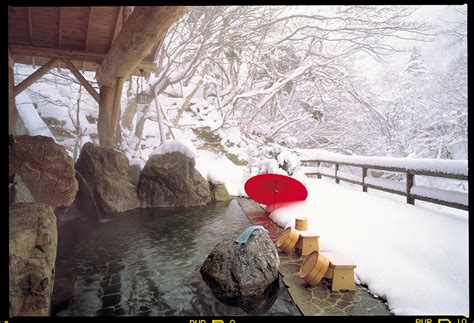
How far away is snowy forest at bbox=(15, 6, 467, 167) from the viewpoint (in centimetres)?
1293

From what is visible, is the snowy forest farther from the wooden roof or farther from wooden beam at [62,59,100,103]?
the wooden roof

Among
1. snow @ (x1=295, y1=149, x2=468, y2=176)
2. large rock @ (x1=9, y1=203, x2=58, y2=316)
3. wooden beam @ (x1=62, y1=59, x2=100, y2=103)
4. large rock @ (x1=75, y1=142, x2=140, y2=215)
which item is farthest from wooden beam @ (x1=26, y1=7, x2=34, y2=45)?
snow @ (x1=295, y1=149, x2=468, y2=176)

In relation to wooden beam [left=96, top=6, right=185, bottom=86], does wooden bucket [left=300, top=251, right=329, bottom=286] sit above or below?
below

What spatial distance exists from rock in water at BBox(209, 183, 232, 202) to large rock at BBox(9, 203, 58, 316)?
21.8ft

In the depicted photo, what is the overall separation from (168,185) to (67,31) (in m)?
4.93

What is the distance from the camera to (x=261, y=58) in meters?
16.5

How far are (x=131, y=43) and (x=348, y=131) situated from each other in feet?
57.8

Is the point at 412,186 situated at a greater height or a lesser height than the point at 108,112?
lesser

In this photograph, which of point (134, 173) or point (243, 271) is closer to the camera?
point (243, 271)

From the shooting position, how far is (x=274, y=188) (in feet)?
21.9

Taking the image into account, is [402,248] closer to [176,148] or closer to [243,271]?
[243,271]

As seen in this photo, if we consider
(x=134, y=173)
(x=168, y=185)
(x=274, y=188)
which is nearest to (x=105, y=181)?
(x=134, y=173)
